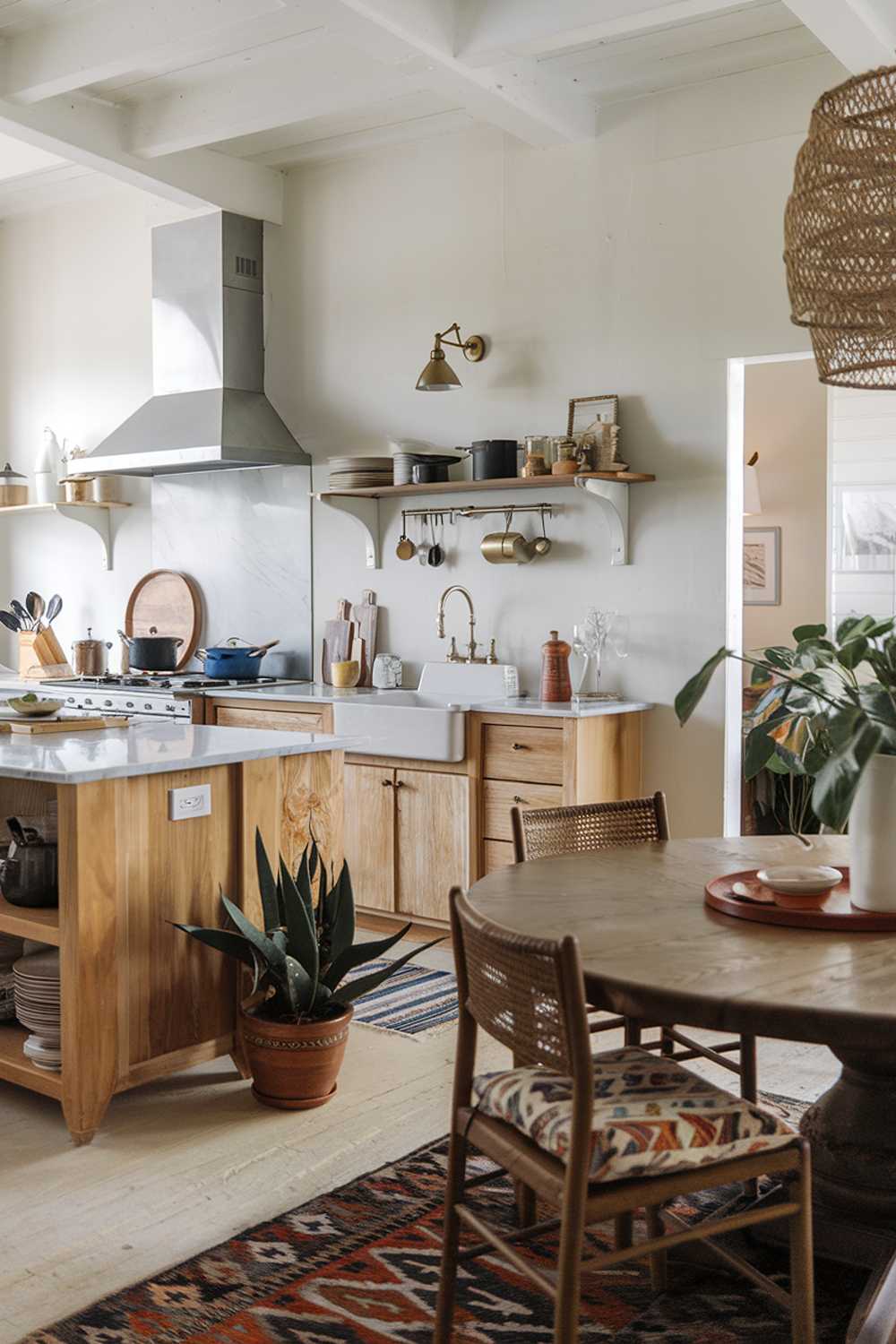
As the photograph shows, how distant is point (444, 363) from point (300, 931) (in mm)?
2630

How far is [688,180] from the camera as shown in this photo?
457 cm

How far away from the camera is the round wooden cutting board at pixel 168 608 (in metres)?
6.10

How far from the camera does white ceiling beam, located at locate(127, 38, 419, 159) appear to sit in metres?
4.47

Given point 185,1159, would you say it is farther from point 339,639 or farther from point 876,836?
point 339,639

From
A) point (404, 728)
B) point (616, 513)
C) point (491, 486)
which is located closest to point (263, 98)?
point (491, 486)

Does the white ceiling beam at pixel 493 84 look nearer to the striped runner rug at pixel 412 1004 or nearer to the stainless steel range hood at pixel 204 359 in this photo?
the stainless steel range hood at pixel 204 359

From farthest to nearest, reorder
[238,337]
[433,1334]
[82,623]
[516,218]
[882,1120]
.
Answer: [82,623] < [238,337] < [516,218] < [882,1120] < [433,1334]

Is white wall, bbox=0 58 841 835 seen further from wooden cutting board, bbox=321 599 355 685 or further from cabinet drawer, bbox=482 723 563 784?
cabinet drawer, bbox=482 723 563 784

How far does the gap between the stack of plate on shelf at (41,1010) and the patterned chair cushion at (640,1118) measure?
1.42 m

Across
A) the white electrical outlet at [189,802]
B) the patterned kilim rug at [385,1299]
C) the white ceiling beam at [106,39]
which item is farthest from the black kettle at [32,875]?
the white ceiling beam at [106,39]

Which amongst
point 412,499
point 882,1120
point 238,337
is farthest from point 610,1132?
point 238,337

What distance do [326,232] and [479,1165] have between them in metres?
4.08

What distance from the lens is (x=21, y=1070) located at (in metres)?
3.15

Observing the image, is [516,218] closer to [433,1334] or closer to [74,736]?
[74,736]
